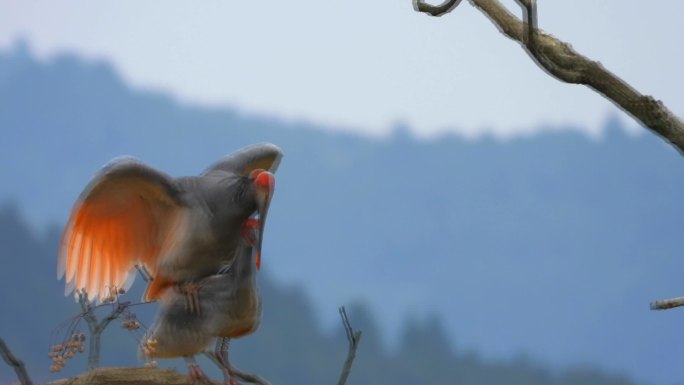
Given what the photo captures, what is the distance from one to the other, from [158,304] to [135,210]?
13 cm

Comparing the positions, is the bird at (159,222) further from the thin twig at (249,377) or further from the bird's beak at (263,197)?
the thin twig at (249,377)

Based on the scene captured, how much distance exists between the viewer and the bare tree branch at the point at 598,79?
114cm

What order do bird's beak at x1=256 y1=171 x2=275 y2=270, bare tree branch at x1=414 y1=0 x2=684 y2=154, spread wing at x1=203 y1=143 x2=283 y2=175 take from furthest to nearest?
spread wing at x1=203 y1=143 x2=283 y2=175 → bird's beak at x1=256 y1=171 x2=275 y2=270 → bare tree branch at x1=414 y1=0 x2=684 y2=154

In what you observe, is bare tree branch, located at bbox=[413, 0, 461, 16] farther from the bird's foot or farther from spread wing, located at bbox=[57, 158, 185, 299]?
the bird's foot

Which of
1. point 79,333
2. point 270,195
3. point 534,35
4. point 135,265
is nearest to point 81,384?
point 79,333

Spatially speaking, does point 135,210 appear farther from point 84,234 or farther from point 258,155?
point 258,155

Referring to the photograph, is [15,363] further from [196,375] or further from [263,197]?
[263,197]

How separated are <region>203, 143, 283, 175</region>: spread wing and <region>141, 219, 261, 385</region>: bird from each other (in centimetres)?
9

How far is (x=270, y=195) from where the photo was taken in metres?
1.32

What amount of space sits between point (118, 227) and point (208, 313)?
0.61 feet

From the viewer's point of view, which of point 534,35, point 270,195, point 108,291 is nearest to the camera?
point 534,35

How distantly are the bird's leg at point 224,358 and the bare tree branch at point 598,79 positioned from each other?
22.2 inches

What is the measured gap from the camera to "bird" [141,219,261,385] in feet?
4.38

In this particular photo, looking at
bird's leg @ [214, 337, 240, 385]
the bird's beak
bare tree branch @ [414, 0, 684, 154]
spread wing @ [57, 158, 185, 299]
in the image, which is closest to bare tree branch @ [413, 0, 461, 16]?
bare tree branch @ [414, 0, 684, 154]
